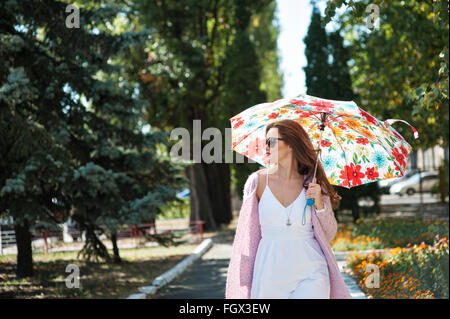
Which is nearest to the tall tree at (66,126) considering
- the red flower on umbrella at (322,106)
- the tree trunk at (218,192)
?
the red flower on umbrella at (322,106)

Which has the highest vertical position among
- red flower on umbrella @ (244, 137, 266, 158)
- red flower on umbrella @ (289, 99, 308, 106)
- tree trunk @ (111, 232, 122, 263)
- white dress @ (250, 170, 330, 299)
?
red flower on umbrella @ (289, 99, 308, 106)

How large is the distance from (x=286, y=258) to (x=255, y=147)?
4.68ft

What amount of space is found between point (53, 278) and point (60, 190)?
5.89 feet

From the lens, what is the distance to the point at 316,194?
3990mm

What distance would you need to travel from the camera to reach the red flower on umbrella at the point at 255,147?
509 cm

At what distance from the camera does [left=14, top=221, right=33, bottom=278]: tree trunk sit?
12018mm

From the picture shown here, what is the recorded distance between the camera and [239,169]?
27.3 m

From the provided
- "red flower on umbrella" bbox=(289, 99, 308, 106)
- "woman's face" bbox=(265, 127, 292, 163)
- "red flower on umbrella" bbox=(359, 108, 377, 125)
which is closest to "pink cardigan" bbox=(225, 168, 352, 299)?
"woman's face" bbox=(265, 127, 292, 163)

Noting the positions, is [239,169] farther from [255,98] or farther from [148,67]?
[148,67]

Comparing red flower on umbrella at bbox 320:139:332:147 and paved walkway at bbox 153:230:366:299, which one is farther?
paved walkway at bbox 153:230:366:299

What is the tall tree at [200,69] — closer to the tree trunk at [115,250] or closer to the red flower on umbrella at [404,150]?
the tree trunk at [115,250]

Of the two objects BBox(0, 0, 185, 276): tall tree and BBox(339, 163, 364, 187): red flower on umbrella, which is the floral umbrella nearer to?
BBox(339, 163, 364, 187): red flower on umbrella

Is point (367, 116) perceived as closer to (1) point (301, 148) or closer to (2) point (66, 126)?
(1) point (301, 148)

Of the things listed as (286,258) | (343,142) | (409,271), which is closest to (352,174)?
(343,142)
